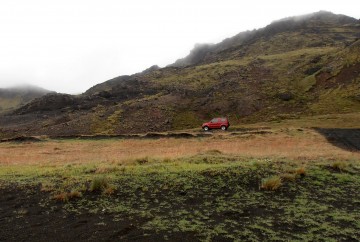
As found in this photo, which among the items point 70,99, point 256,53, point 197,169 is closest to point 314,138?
point 197,169

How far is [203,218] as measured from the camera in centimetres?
1152

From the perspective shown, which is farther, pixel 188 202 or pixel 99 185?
pixel 99 185

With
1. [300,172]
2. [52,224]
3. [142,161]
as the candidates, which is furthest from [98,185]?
[300,172]

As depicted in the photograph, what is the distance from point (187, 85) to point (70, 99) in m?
34.6

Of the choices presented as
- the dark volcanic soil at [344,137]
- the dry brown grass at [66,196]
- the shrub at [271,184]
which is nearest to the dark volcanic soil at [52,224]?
the dry brown grass at [66,196]

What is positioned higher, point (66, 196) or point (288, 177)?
point (66, 196)

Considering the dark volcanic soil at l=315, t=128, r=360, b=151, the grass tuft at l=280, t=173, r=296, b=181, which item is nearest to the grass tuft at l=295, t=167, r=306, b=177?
the grass tuft at l=280, t=173, r=296, b=181

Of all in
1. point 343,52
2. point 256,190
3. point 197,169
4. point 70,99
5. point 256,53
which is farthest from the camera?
point 256,53

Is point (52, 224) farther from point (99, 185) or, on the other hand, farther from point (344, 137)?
point (344, 137)

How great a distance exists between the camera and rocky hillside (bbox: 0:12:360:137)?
71062 millimetres

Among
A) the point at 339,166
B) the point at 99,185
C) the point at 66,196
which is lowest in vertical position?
the point at 339,166

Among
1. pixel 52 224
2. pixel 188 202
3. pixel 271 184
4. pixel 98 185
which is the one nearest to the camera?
pixel 52 224

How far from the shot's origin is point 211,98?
8431 cm

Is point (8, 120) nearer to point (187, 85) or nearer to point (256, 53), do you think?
point (187, 85)
